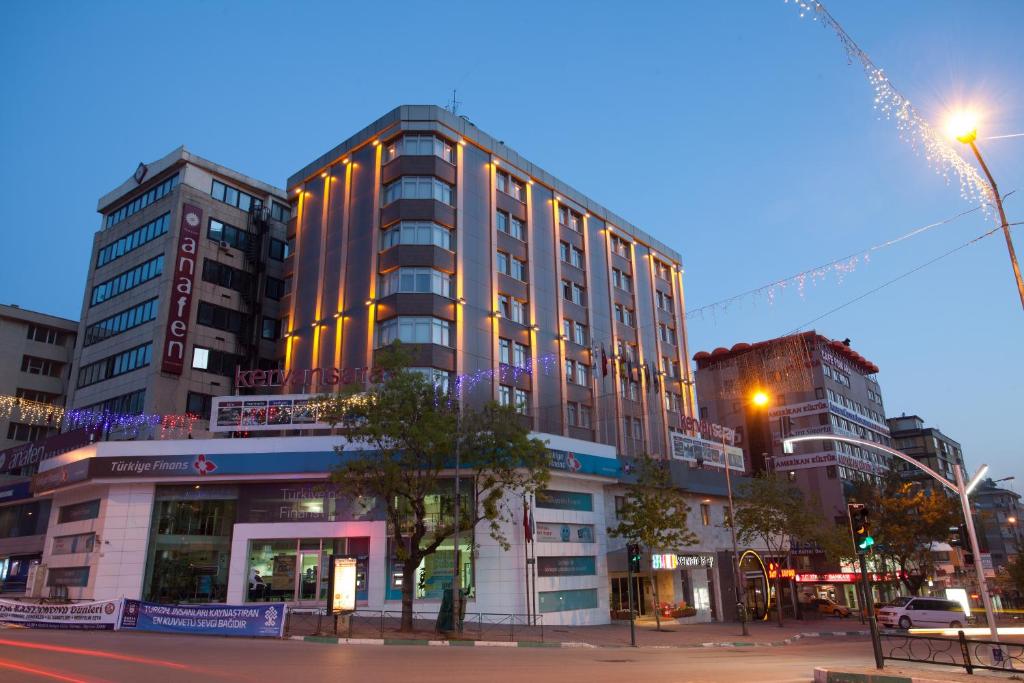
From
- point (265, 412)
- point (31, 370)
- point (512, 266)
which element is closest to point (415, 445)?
point (265, 412)

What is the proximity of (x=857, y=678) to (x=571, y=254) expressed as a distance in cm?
4147

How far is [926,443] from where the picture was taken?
347 ft

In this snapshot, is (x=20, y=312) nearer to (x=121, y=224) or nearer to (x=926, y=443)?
(x=121, y=224)

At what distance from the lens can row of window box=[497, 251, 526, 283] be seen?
1900 inches

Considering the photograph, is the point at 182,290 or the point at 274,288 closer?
the point at 182,290

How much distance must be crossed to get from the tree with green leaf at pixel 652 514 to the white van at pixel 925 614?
43.6ft

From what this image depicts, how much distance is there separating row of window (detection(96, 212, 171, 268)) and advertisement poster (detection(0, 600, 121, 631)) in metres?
28.3

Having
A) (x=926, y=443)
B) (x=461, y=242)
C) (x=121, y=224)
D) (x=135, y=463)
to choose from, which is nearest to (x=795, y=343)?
(x=461, y=242)

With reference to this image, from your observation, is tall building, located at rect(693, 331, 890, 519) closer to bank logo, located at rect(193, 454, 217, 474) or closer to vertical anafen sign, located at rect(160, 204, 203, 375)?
vertical anafen sign, located at rect(160, 204, 203, 375)

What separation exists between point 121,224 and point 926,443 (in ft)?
352

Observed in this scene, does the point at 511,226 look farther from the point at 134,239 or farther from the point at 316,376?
the point at 134,239

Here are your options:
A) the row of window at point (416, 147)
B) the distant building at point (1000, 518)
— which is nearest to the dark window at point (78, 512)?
the row of window at point (416, 147)

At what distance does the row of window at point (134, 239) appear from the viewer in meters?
52.1

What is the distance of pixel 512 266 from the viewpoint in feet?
161
